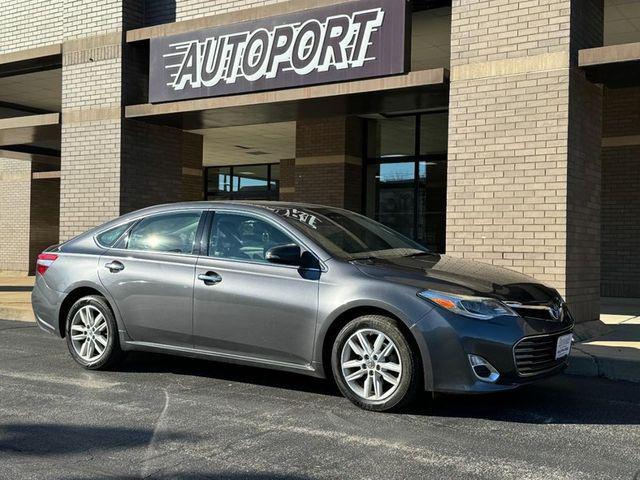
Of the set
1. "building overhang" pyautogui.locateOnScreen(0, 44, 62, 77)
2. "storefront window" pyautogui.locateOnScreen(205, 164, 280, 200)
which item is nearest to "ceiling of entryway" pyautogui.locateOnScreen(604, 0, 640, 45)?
"building overhang" pyautogui.locateOnScreen(0, 44, 62, 77)

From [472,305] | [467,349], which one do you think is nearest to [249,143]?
[472,305]

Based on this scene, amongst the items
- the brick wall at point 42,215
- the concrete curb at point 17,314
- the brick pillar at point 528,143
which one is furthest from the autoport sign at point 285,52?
the brick wall at point 42,215

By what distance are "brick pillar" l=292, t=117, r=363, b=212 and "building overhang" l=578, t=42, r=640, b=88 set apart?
7740mm

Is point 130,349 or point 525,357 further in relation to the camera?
point 130,349

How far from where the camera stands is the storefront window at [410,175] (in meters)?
15.3

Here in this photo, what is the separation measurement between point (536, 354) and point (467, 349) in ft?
1.88

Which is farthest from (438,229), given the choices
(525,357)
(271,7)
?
(525,357)

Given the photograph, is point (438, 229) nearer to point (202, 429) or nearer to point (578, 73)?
point (578, 73)

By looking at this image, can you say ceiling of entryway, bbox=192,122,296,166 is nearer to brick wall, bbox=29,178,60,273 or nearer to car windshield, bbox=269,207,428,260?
brick wall, bbox=29,178,60,273

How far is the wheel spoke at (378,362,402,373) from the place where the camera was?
4.95 m

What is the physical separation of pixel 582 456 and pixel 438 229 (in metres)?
11.5

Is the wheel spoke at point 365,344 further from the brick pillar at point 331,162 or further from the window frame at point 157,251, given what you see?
the brick pillar at point 331,162

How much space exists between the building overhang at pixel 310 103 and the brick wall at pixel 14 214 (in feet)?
35.6

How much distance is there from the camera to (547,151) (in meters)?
7.92
